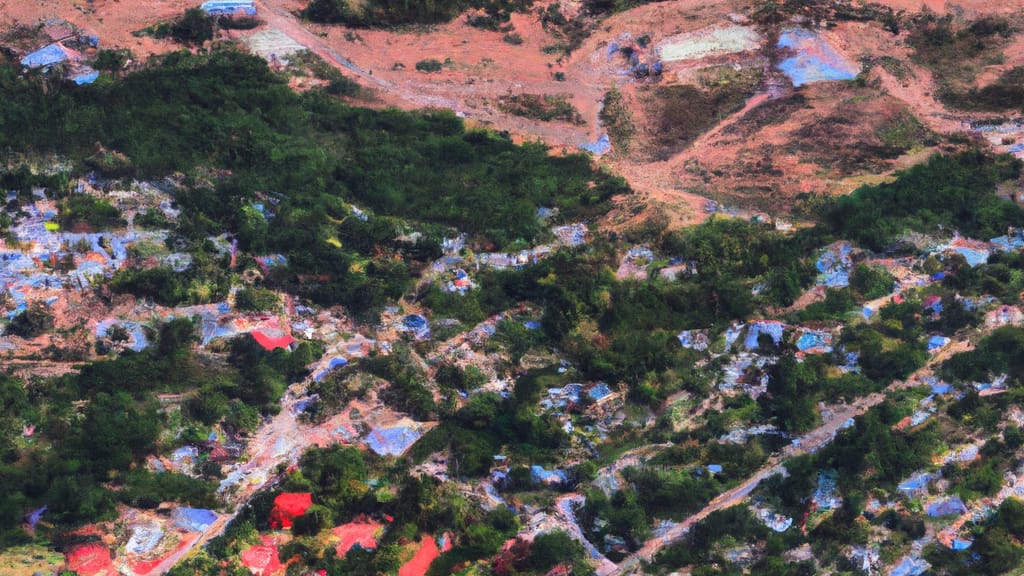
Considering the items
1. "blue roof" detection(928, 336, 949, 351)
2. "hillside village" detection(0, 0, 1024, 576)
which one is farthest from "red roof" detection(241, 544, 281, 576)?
"blue roof" detection(928, 336, 949, 351)

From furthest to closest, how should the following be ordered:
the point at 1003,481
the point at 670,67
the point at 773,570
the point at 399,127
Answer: the point at 670,67 → the point at 399,127 → the point at 1003,481 → the point at 773,570

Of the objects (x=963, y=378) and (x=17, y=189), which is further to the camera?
(x=17, y=189)

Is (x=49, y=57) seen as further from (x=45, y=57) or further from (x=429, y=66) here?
(x=429, y=66)

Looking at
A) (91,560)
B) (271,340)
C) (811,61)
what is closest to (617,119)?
(811,61)

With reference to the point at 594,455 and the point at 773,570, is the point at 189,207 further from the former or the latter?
the point at 773,570

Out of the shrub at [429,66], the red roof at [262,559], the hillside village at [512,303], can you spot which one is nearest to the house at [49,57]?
the hillside village at [512,303]

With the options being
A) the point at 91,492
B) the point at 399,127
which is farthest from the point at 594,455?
the point at 399,127
